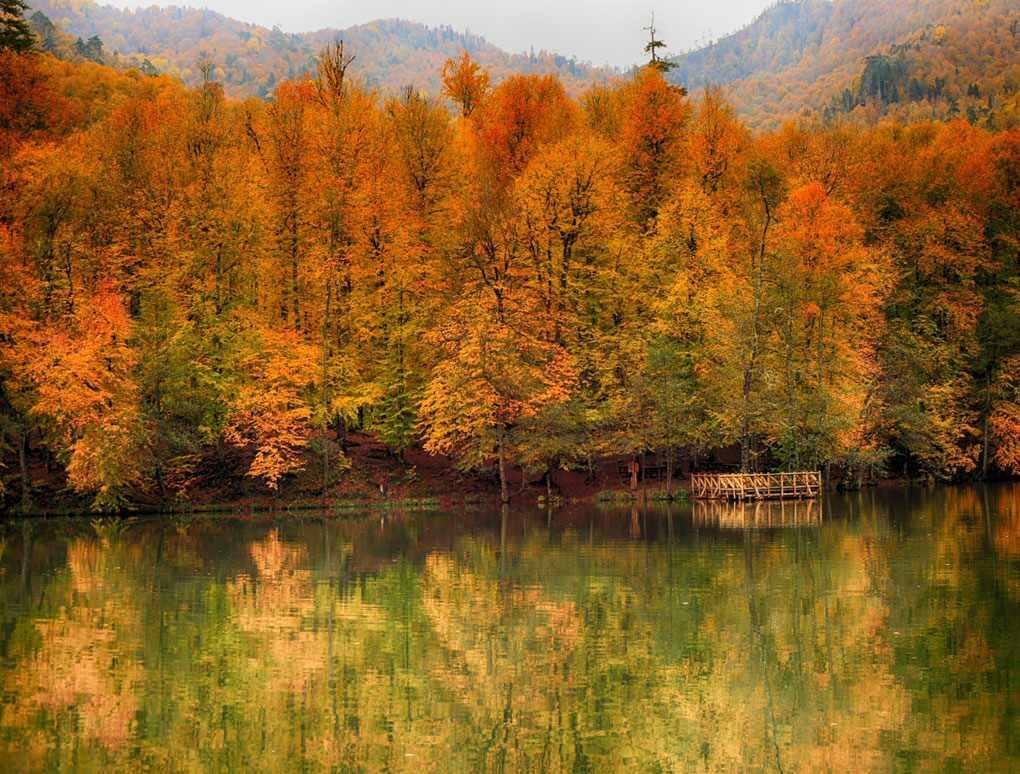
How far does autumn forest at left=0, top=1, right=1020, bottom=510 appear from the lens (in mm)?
47625

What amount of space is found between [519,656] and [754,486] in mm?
34254

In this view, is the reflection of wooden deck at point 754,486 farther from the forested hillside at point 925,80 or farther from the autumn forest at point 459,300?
the forested hillside at point 925,80

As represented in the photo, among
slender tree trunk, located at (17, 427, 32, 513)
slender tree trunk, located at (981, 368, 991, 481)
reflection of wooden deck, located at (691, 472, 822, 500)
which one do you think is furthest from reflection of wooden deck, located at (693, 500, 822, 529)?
slender tree trunk, located at (17, 427, 32, 513)

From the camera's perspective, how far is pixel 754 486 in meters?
51.1

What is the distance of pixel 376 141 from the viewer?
5800 cm

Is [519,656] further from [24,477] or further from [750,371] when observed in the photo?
[750,371]

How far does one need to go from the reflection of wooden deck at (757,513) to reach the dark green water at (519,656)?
5744 millimetres

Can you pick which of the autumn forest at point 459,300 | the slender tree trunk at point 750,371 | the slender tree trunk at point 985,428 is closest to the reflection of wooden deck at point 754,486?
the slender tree trunk at point 750,371

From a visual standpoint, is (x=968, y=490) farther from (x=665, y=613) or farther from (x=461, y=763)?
(x=461, y=763)

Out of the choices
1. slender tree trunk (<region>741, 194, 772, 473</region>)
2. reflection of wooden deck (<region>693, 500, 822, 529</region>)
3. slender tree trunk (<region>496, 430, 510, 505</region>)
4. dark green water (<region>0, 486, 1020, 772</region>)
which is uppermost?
slender tree trunk (<region>741, 194, 772, 473</region>)

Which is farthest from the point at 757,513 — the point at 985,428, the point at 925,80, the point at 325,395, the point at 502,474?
the point at 925,80

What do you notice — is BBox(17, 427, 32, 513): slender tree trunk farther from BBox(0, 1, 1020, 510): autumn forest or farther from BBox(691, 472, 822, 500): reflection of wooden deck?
BBox(691, 472, 822, 500): reflection of wooden deck

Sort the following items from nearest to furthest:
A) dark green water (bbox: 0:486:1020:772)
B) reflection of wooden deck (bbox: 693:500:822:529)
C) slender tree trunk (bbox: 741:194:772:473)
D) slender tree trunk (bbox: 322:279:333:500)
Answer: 1. dark green water (bbox: 0:486:1020:772)
2. reflection of wooden deck (bbox: 693:500:822:529)
3. slender tree trunk (bbox: 322:279:333:500)
4. slender tree trunk (bbox: 741:194:772:473)

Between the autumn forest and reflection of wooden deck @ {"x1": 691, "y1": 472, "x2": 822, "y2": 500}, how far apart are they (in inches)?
48.4
